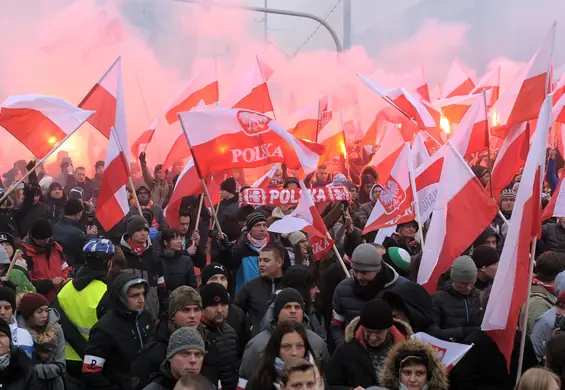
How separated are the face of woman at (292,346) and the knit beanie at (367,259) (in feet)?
3.92

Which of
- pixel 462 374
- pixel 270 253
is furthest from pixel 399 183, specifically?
pixel 462 374

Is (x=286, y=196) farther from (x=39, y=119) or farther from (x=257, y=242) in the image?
(x=39, y=119)

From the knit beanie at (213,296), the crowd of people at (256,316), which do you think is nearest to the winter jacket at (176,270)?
the crowd of people at (256,316)

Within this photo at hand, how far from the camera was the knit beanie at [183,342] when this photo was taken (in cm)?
448

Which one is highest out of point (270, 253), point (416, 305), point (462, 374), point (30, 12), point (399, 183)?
point (30, 12)

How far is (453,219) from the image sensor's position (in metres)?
6.71

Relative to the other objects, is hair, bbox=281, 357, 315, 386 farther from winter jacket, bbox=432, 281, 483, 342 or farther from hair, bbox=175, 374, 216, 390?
winter jacket, bbox=432, 281, 483, 342

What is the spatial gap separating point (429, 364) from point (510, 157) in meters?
4.51

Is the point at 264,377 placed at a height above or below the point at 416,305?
below

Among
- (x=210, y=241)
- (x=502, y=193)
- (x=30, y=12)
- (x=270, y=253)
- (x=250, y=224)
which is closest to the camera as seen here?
(x=270, y=253)

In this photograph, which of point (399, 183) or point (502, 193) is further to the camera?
point (502, 193)

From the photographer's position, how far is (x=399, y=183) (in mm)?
8000

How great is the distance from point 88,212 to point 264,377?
5919 mm

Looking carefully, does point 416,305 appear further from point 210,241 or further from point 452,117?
point 452,117
